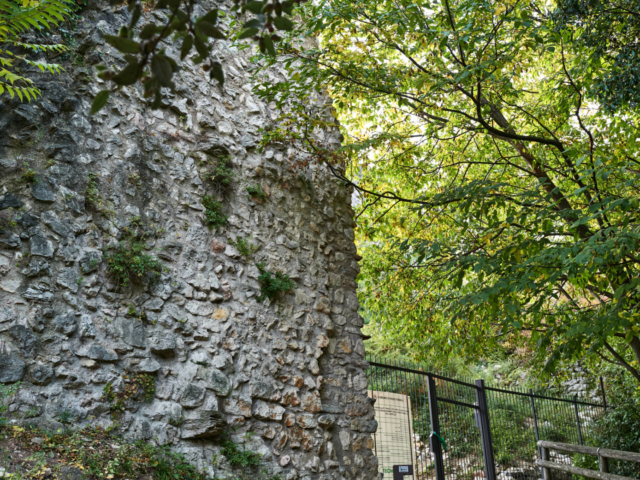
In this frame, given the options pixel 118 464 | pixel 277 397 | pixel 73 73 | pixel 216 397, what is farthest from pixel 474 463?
pixel 73 73

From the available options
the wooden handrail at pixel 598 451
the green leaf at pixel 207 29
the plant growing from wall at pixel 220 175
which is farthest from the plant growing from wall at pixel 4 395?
the wooden handrail at pixel 598 451

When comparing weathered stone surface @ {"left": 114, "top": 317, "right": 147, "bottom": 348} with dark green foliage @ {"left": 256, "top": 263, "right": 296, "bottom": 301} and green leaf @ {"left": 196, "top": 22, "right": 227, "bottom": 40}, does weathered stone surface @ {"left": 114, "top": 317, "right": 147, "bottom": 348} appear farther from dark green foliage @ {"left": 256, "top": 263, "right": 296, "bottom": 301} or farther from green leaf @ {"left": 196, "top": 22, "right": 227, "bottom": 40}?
green leaf @ {"left": 196, "top": 22, "right": 227, "bottom": 40}

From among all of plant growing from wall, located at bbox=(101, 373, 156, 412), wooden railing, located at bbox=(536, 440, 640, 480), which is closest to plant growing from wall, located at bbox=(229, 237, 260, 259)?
plant growing from wall, located at bbox=(101, 373, 156, 412)

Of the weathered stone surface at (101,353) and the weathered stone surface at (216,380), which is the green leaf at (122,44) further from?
the weathered stone surface at (216,380)

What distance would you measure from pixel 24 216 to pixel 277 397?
2.64 meters

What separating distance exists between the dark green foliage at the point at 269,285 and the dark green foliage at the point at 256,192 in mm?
770

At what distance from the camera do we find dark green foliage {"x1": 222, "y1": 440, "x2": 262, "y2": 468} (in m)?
3.88

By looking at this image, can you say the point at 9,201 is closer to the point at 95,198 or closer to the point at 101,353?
the point at 95,198

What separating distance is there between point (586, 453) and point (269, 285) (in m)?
6.14

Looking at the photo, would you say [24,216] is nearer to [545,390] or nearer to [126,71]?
[126,71]

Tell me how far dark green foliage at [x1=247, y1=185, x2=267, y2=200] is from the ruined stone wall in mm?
64

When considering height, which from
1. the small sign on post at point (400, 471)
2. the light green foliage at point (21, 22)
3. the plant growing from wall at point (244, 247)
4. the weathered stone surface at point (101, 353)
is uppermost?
the light green foliage at point (21, 22)

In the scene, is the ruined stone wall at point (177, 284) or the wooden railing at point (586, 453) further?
the wooden railing at point (586, 453)

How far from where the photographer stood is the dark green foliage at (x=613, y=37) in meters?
4.56
